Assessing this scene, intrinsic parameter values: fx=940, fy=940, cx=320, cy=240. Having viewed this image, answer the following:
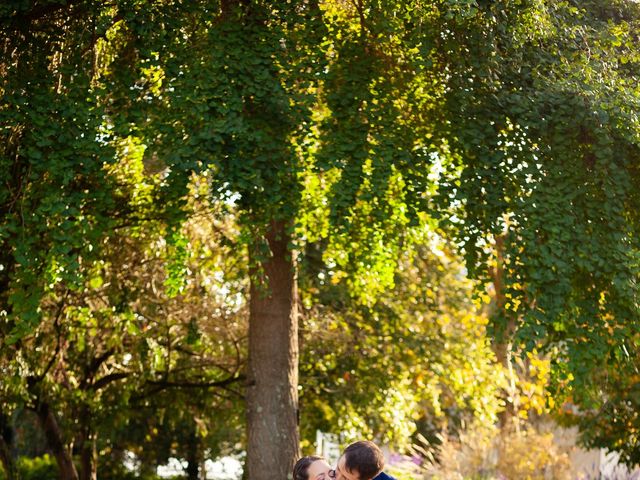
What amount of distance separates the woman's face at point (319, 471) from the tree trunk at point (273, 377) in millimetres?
4140

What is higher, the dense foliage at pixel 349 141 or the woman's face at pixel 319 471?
the dense foliage at pixel 349 141

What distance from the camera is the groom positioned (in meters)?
5.21

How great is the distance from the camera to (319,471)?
17.8ft

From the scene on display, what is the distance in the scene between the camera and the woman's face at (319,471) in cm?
539

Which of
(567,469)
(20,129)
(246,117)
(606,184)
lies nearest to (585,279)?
(606,184)

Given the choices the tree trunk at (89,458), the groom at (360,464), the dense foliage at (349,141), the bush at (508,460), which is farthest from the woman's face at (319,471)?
the tree trunk at (89,458)

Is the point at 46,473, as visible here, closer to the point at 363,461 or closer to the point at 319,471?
the point at 319,471

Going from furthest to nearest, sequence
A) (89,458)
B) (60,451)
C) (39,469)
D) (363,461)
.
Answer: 1. (39,469)
2. (89,458)
3. (60,451)
4. (363,461)

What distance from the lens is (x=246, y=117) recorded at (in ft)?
28.9

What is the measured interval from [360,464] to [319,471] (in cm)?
33

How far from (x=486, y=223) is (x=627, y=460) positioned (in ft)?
26.1

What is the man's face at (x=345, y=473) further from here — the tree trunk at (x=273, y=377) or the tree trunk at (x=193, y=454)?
the tree trunk at (x=193, y=454)

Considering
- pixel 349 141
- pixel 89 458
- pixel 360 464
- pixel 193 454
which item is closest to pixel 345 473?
pixel 360 464

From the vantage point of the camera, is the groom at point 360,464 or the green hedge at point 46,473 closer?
the groom at point 360,464
